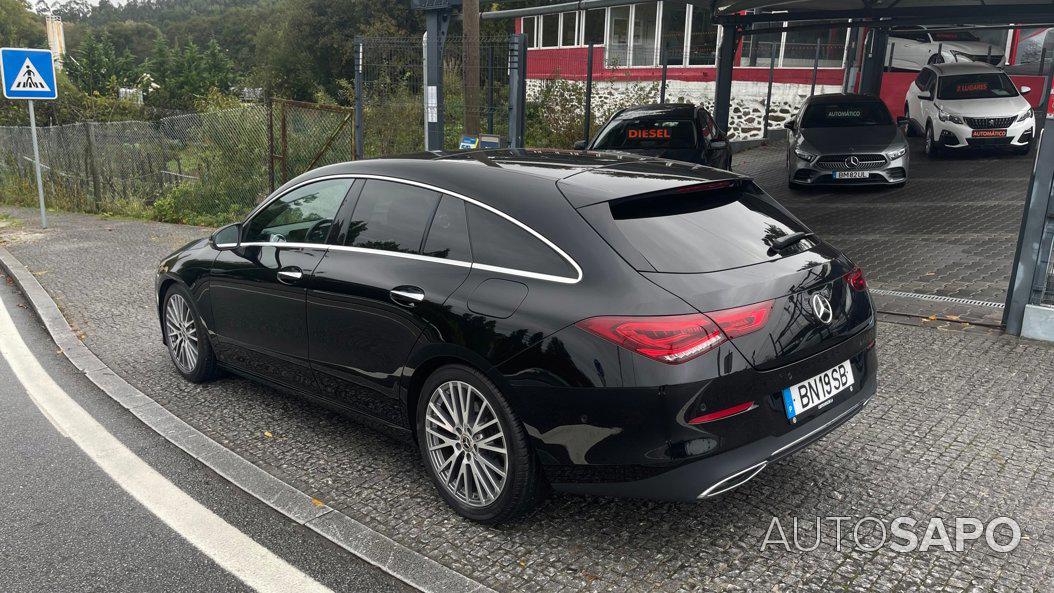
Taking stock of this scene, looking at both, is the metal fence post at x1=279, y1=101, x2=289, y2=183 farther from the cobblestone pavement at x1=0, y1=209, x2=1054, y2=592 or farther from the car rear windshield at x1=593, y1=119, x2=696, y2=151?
the cobblestone pavement at x1=0, y1=209, x2=1054, y2=592

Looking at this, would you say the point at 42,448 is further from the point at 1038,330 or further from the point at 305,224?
the point at 1038,330

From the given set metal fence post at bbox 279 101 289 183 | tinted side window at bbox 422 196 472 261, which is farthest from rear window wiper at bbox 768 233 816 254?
metal fence post at bbox 279 101 289 183

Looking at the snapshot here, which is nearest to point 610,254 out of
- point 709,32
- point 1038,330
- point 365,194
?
Answer: point 365,194

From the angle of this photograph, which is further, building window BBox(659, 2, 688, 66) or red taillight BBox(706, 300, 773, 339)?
building window BBox(659, 2, 688, 66)

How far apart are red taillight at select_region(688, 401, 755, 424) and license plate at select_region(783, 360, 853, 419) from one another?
223 millimetres

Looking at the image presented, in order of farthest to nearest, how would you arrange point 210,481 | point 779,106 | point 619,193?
point 779,106 → point 210,481 → point 619,193

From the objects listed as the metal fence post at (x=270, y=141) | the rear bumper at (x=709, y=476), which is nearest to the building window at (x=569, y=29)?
the metal fence post at (x=270, y=141)

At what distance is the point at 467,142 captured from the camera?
1145 centimetres

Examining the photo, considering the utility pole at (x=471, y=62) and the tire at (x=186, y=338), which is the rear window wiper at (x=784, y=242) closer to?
the tire at (x=186, y=338)

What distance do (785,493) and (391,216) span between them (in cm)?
237

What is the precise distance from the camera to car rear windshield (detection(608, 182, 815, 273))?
11.0ft

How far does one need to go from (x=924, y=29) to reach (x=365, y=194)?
23132mm

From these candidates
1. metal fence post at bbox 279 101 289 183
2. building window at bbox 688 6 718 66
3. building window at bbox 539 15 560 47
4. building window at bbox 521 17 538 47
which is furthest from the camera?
building window at bbox 521 17 538 47
